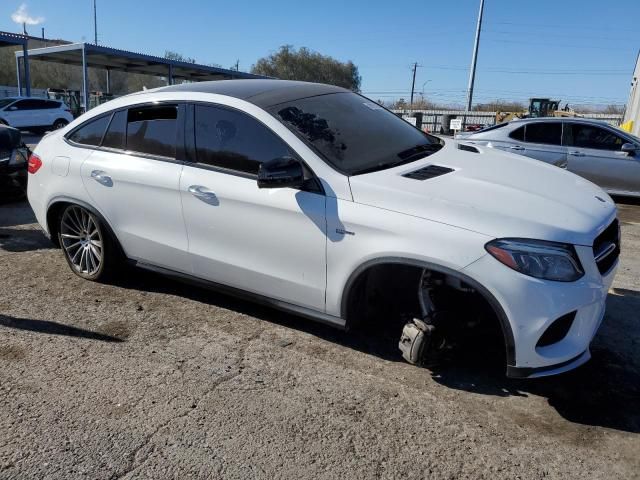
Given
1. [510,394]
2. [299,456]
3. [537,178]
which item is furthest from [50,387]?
[537,178]

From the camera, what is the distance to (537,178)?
3.32 metres

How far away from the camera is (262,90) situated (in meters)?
3.86

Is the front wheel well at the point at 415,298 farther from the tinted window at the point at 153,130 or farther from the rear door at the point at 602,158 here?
the rear door at the point at 602,158

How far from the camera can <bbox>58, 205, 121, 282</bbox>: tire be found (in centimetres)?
438

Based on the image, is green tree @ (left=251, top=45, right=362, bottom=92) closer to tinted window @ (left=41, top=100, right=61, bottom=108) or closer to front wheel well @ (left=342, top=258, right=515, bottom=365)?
tinted window @ (left=41, top=100, right=61, bottom=108)

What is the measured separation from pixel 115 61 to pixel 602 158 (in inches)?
1121

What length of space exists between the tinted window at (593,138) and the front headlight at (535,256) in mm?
7628

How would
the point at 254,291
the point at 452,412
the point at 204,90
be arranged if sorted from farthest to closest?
1. the point at 204,90
2. the point at 254,291
3. the point at 452,412

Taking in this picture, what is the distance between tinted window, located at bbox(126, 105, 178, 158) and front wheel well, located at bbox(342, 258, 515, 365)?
1.71 m

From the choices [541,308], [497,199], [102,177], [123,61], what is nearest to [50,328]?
[102,177]

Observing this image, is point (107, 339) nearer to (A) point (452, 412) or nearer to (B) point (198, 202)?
(B) point (198, 202)

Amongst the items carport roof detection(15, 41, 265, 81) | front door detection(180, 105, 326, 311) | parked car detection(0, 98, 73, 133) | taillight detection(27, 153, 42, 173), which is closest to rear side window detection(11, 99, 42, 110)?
parked car detection(0, 98, 73, 133)

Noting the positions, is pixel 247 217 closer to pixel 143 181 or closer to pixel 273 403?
pixel 143 181

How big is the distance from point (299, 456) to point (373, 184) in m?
1.51
